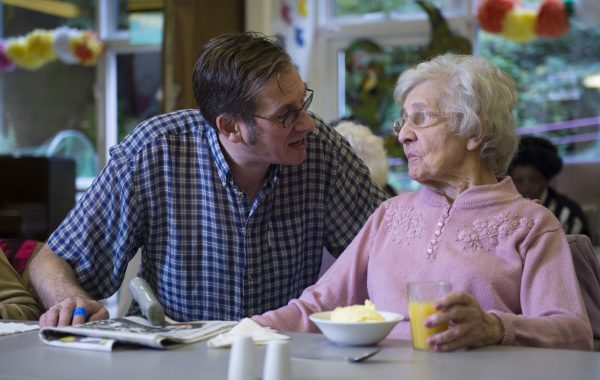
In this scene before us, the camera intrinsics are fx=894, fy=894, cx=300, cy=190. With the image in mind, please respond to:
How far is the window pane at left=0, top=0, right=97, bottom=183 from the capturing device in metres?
7.84

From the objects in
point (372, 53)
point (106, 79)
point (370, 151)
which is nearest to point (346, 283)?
point (370, 151)

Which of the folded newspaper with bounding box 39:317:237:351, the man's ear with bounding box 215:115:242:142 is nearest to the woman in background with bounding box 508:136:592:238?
the man's ear with bounding box 215:115:242:142

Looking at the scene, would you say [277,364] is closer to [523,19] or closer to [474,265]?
[474,265]

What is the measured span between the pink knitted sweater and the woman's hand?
8 cm

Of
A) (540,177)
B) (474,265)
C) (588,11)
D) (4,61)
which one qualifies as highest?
(588,11)

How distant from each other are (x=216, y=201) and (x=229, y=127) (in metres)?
0.20

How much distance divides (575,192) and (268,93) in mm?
4157

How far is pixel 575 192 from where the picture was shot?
5.97 m

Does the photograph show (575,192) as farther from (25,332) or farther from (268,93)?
(25,332)

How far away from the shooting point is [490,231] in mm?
1873

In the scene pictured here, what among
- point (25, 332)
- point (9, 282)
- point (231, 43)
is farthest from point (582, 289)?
point (9, 282)

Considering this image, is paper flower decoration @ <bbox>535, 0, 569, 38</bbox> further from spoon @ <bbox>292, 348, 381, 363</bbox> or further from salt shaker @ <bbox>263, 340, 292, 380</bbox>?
salt shaker @ <bbox>263, 340, 292, 380</bbox>

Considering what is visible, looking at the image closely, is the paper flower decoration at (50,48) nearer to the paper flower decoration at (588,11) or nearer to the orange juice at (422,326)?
the paper flower decoration at (588,11)

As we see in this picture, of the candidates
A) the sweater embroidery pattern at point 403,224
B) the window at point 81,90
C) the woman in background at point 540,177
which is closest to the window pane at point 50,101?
the window at point 81,90
